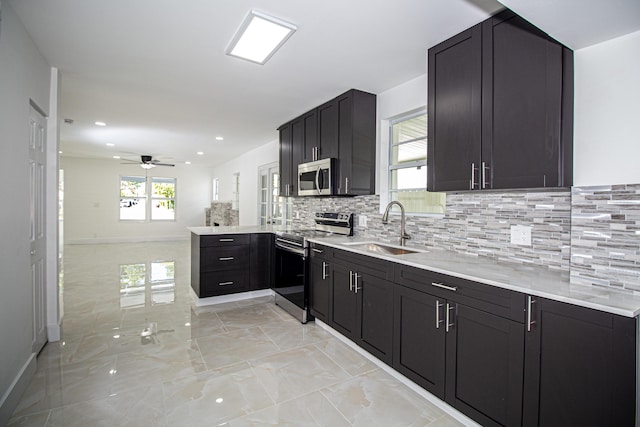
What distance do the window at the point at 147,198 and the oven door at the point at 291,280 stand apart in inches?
307

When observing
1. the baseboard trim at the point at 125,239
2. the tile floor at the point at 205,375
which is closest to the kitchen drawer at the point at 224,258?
the tile floor at the point at 205,375

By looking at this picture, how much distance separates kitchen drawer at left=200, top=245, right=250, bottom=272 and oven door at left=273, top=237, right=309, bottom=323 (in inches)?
17.3

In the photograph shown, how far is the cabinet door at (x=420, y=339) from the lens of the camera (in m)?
1.95

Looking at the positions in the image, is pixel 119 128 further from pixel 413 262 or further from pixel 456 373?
pixel 456 373

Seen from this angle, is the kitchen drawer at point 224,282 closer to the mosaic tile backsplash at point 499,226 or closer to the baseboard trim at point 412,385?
the baseboard trim at point 412,385

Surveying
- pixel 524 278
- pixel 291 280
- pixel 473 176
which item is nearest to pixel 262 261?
pixel 291 280

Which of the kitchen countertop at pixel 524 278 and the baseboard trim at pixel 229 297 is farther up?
the kitchen countertop at pixel 524 278

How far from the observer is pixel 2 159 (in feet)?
6.09

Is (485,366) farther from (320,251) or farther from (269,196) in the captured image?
(269,196)

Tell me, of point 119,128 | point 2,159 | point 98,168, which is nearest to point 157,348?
point 2,159

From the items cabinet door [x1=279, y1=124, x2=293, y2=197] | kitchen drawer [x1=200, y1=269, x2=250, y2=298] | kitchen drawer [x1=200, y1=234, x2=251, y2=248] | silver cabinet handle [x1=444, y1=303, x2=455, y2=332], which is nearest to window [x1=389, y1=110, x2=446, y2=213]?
silver cabinet handle [x1=444, y1=303, x2=455, y2=332]

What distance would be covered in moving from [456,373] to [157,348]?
2414 mm

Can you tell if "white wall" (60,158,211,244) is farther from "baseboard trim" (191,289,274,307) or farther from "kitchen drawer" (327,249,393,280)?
"kitchen drawer" (327,249,393,280)

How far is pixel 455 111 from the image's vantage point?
7.26ft
